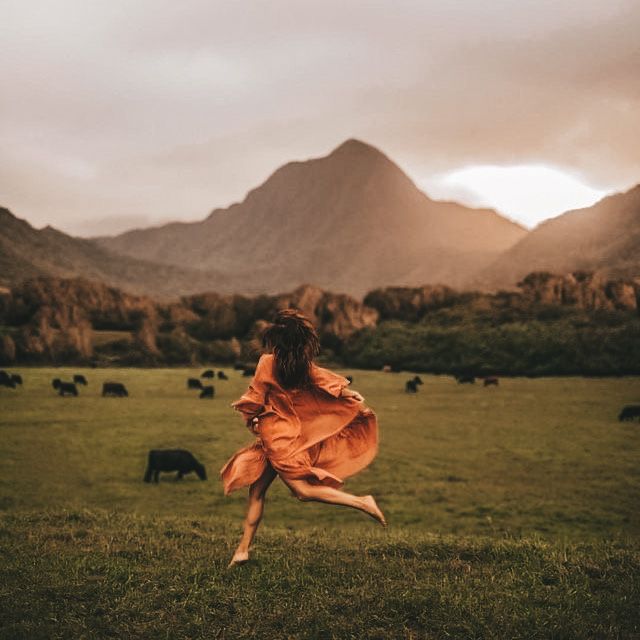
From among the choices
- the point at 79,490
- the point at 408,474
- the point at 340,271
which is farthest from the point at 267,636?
the point at 340,271

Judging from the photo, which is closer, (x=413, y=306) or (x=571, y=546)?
(x=571, y=546)

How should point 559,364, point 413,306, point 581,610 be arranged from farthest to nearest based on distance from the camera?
point 413,306 → point 559,364 → point 581,610

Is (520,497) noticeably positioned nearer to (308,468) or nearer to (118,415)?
(308,468)

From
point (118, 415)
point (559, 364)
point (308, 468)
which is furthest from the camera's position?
point (559, 364)

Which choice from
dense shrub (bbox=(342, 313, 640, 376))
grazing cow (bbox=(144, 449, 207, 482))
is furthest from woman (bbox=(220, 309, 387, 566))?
dense shrub (bbox=(342, 313, 640, 376))

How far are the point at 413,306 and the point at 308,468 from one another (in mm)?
87766

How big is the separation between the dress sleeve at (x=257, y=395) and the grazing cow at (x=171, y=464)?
482 inches

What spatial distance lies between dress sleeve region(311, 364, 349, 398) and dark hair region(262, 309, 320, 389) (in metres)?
0.08

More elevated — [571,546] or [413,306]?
Result: [413,306]

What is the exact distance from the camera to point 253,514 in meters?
6.04

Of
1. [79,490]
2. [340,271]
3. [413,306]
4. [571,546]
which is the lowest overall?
[79,490]

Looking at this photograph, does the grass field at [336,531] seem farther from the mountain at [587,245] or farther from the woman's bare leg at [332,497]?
the mountain at [587,245]

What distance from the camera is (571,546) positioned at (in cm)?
727

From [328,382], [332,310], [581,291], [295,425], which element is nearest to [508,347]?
[581,291]
